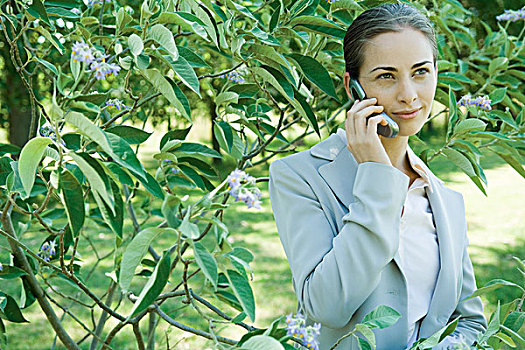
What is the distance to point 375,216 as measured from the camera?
4.27 ft

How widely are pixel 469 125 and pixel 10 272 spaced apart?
4.99 ft

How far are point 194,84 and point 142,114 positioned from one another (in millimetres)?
1284

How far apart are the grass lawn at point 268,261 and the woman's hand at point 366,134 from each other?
1236 millimetres

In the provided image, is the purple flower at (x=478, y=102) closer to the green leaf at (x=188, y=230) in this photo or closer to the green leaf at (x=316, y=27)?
the green leaf at (x=316, y=27)

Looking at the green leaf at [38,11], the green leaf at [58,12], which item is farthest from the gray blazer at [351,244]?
the green leaf at [58,12]

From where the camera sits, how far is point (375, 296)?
1.40 metres

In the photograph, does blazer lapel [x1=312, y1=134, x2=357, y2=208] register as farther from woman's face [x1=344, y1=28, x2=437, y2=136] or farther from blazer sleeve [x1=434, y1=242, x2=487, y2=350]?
blazer sleeve [x1=434, y1=242, x2=487, y2=350]

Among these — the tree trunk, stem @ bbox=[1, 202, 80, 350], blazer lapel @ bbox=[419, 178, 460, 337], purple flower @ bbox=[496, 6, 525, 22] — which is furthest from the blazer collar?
the tree trunk

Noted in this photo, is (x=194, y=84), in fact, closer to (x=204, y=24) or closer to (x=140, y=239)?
(x=204, y=24)

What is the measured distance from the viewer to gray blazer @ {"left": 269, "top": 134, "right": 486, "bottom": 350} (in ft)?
4.24

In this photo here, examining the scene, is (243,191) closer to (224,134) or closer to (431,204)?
(431,204)

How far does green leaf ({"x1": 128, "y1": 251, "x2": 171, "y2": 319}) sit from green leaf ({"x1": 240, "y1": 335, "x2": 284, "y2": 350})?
18cm

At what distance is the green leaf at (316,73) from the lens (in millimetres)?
1556

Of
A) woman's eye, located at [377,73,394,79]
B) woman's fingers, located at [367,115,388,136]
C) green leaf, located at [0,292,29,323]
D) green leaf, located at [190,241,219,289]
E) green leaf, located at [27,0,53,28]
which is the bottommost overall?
green leaf, located at [0,292,29,323]
